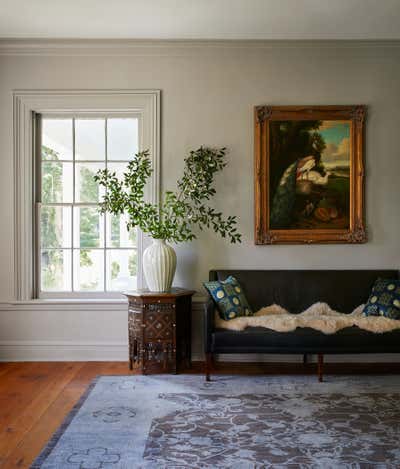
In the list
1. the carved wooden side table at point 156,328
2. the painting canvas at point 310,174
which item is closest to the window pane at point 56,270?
the carved wooden side table at point 156,328

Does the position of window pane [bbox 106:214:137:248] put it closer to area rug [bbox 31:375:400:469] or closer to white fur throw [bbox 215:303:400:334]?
white fur throw [bbox 215:303:400:334]

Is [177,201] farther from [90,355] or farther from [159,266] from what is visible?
[90,355]

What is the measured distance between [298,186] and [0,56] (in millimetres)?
3053

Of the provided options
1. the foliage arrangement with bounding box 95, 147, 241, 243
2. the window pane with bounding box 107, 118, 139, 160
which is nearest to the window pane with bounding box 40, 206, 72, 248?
the foliage arrangement with bounding box 95, 147, 241, 243

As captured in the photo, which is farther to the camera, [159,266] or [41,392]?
[159,266]

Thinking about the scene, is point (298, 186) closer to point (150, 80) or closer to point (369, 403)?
point (150, 80)

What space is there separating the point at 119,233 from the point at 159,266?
807 millimetres

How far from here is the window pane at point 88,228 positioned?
4953 mm

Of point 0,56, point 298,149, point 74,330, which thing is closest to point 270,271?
point 298,149

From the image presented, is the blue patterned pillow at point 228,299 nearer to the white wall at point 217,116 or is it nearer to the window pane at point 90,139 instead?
the white wall at point 217,116

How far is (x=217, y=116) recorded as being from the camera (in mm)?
4809

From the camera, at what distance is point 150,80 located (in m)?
4.83

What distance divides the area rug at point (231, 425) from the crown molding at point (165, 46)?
9.72 feet

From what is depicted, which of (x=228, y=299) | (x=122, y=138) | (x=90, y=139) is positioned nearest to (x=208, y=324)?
(x=228, y=299)
